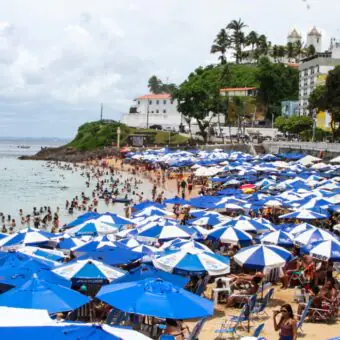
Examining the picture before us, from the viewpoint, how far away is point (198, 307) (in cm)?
972

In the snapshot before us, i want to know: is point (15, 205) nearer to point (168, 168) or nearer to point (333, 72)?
point (168, 168)

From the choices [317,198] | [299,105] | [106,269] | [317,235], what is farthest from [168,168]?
[106,269]

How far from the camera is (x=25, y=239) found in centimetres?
1794

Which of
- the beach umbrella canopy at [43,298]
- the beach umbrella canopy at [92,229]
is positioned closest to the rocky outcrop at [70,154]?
the beach umbrella canopy at [92,229]

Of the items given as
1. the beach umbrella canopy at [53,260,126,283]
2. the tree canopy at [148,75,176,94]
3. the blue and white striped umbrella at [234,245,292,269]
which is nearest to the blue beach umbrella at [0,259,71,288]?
the beach umbrella canopy at [53,260,126,283]

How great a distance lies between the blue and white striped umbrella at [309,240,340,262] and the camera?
1454 centimetres

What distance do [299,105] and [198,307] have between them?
8436 centimetres

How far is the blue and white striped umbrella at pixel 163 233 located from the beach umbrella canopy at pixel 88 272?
5.63 metres

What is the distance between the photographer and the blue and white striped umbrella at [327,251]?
47.7ft

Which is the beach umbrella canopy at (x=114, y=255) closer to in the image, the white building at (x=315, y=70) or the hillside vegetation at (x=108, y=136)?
the white building at (x=315, y=70)

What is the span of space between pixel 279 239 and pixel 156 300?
811cm

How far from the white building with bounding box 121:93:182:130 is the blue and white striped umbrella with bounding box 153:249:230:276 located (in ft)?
325

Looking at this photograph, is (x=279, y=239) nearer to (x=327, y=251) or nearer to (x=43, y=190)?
(x=327, y=251)

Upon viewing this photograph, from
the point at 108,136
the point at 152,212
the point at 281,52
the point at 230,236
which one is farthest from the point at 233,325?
the point at 281,52
